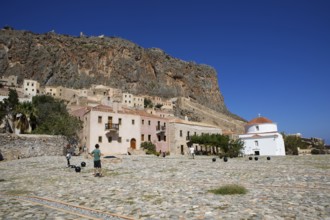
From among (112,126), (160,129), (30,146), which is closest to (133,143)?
(112,126)

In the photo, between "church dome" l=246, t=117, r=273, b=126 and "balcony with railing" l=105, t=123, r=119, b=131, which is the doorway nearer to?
"balcony with railing" l=105, t=123, r=119, b=131

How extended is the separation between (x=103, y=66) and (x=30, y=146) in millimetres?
123833

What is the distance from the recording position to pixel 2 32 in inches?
5497

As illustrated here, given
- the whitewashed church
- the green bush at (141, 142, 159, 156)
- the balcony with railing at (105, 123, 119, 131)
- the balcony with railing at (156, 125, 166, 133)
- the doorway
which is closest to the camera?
the balcony with railing at (105, 123, 119, 131)

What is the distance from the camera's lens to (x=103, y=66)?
505 ft

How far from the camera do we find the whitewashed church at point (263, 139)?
55747 millimetres

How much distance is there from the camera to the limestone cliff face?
432 feet

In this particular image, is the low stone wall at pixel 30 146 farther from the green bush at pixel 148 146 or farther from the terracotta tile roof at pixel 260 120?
the terracotta tile roof at pixel 260 120

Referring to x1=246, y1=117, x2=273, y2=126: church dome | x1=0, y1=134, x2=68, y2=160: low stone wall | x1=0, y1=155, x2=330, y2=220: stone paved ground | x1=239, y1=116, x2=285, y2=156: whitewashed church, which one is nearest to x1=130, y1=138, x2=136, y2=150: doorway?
x1=0, y1=134, x2=68, y2=160: low stone wall

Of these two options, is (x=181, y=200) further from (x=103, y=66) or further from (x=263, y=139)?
(x=103, y=66)

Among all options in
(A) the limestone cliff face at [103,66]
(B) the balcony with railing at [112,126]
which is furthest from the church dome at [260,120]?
(A) the limestone cliff face at [103,66]

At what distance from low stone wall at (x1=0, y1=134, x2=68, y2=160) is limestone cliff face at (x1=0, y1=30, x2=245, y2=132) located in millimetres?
99779

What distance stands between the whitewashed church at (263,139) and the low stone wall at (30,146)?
35.6 metres

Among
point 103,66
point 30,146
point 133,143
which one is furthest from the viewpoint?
point 103,66
